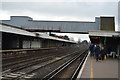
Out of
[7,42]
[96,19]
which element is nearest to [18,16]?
[7,42]

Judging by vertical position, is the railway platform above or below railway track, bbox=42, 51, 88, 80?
above

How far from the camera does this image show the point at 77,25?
148 feet

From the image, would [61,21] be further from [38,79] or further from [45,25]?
[38,79]

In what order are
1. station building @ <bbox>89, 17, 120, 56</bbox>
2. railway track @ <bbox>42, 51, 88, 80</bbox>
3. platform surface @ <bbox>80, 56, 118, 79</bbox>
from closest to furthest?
platform surface @ <bbox>80, 56, 118, 79</bbox>, railway track @ <bbox>42, 51, 88, 80</bbox>, station building @ <bbox>89, 17, 120, 56</bbox>

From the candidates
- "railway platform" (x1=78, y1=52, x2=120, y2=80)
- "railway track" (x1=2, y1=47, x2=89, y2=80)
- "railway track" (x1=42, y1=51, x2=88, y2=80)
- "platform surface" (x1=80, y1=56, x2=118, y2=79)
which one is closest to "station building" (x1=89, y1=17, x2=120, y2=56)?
"railway track" (x1=2, y1=47, x2=89, y2=80)

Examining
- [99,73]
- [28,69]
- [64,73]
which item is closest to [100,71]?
[99,73]

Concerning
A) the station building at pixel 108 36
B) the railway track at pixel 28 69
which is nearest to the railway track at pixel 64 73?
the railway track at pixel 28 69

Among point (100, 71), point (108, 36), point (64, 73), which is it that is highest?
point (108, 36)

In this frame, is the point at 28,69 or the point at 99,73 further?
the point at 28,69

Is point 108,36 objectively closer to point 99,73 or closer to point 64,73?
point 64,73

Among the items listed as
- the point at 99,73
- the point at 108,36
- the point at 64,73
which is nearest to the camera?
the point at 99,73

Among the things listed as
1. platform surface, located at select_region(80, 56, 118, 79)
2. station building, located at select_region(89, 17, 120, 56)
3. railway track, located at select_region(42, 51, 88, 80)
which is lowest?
railway track, located at select_region(42, 51, 88, 80)

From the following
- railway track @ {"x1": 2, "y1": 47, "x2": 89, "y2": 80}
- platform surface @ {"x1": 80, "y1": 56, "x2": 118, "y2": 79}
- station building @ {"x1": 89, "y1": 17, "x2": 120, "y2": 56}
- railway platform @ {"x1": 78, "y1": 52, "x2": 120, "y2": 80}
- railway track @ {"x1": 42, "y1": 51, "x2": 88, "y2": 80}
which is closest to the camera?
railway platform @ {"x1": 78, "y1": 52, "x2": 120, "y2": 80}

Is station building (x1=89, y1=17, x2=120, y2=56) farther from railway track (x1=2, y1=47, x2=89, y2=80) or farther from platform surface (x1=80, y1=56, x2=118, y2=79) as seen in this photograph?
platform surface (x1=80, y1=56, x2=118, y2=79)
